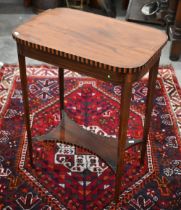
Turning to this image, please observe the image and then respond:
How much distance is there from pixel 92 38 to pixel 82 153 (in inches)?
27.1

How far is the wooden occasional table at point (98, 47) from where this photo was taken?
46.2 inches

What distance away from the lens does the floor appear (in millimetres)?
2531

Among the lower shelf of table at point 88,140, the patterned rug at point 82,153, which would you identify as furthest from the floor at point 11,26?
the lower shelf of table at point 88,140

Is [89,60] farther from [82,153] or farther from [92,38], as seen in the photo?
[82,153]

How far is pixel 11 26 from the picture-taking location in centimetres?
295

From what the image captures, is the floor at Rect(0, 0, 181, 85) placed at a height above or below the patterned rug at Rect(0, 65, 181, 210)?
above

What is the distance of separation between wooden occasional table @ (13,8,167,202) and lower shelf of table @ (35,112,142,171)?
171 millimetres

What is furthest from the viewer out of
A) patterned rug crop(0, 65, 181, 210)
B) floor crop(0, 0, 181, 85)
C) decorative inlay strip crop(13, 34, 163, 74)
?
floor crop(0, 0, 181, 85)

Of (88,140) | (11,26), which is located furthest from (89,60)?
(11,26)

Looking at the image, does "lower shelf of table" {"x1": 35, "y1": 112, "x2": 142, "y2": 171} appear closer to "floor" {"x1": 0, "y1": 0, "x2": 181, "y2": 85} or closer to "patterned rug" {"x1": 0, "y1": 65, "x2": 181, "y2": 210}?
"patterned rug" {"x1": 0, "y1": 65, "x2": 181, "y2": 210}

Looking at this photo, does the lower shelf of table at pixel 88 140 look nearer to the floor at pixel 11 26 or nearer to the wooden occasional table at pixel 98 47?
the wooden occasional table at pixel 98 47

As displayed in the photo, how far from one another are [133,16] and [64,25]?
1.72 metres

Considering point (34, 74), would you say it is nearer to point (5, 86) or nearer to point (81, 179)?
point (5, 86)

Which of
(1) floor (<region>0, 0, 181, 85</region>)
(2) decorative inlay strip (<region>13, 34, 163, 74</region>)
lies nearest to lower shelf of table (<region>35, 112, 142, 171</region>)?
(2) decorative inlay strip (<region>13, 34, 163, 74</region>)
